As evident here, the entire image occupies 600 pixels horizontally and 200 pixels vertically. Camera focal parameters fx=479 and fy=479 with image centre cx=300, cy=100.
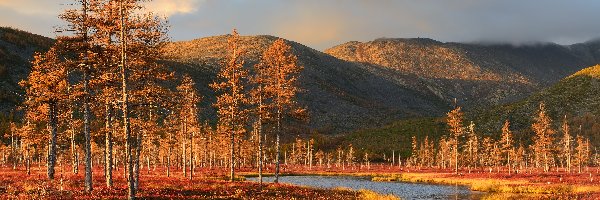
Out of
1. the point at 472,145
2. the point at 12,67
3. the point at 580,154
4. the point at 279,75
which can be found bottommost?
the point at 580,154

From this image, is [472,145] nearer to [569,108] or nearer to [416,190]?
[569,108]

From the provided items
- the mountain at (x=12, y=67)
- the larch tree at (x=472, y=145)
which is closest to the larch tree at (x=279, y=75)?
the larch tree at (x=472, y=145)

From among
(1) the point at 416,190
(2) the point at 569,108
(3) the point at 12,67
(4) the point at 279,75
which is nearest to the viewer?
(4) the point at 279,75

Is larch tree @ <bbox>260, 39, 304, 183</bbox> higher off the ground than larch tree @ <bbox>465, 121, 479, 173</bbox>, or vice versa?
larch tree @ <bbox>260, 39, 304, 183</bbox>

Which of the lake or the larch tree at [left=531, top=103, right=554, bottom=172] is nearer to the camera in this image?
the lake

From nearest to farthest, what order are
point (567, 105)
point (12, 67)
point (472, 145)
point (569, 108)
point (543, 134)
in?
point (543, 134) < point (472, 145) < point (12, 67) < point (569, 108) < point (567, 105)

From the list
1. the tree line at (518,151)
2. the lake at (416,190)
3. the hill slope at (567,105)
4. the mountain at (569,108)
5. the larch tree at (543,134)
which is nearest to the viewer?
the lake at (416,190)

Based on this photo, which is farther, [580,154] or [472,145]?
[472,145]

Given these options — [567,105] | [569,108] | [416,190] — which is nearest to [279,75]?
[416,190]

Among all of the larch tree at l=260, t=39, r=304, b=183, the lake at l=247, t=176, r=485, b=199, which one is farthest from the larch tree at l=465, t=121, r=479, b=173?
the larch tree at l=260, t=39, r=304, b=183

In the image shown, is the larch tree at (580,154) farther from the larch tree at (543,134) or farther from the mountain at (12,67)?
the mountain at (12,67)

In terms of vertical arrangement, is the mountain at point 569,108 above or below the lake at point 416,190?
above

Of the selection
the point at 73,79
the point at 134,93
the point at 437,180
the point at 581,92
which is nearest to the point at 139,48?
the point at 134,93

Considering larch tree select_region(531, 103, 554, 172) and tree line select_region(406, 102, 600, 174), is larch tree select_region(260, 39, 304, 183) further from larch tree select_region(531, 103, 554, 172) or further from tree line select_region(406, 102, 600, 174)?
larch tree select_region(531, 103, 554, 172)
